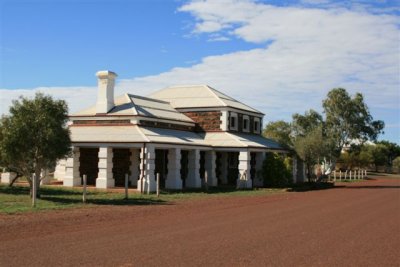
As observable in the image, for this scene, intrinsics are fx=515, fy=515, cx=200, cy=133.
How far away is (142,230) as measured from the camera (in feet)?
44.4

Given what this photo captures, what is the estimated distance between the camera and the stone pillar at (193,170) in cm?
3241

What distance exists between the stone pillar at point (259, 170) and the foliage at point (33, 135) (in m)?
16.5

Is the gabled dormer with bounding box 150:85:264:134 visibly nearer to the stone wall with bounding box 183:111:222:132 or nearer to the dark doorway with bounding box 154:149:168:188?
the stone wall with bounding box 183:111:222:132

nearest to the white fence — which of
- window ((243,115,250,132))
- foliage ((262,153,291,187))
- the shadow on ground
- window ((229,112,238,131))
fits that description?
window ((243,115,250,132))

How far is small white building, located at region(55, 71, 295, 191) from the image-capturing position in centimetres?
2919

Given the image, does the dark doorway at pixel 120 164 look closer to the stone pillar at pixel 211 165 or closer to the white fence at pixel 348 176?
the stone pillar at pixel 211 165

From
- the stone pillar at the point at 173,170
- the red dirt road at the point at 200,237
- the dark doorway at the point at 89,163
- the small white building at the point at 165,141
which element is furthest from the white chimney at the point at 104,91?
the red dirt road at the point at 200,237

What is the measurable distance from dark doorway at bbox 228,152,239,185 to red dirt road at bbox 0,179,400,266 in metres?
18.0

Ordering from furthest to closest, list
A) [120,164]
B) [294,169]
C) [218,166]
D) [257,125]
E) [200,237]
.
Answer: [257,125]
[294,169]
[218,166]
[120,164]
[200,237]

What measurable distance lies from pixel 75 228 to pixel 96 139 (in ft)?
52.8

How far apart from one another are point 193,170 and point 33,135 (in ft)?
42.0

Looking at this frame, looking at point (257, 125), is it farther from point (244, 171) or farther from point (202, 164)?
point (244, 171)

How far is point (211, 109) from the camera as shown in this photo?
37.1 meters

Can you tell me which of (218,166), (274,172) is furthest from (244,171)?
(218,166)
